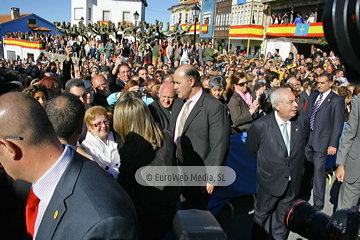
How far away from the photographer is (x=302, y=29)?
24.8 metres

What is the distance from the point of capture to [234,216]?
175 inches

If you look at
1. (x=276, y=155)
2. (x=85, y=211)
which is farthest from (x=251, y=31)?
(x=85, y=211)

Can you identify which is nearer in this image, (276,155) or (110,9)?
(276,155)

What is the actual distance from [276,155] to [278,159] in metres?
0.05

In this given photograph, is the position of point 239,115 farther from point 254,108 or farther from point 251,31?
point 251,31

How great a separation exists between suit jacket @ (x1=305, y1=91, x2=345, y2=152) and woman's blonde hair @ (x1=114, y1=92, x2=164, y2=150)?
3066 mm

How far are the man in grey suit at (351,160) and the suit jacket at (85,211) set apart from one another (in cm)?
334

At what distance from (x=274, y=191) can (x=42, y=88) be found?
3275mm

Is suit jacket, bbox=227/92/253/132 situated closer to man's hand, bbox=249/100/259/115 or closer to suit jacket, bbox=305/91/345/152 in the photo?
man's hand, bbox=249/100/259/115

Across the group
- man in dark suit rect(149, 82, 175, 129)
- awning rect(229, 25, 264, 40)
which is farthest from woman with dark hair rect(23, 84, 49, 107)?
awning rect(229, 25, 264, 40)

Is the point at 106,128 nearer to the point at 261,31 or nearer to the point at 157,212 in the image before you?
the point at 157,212

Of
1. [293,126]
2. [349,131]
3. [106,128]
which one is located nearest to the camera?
[106,128]

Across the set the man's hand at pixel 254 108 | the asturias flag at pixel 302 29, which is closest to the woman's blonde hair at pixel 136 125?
the man's hand at pixel 254 108

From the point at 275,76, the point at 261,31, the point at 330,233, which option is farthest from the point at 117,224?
the point at 261,31
